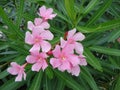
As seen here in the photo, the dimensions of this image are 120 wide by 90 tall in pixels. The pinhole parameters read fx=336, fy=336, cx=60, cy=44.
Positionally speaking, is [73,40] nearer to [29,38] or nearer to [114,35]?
[29,38]

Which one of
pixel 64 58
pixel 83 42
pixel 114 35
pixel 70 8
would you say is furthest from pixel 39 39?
pixel 114 35

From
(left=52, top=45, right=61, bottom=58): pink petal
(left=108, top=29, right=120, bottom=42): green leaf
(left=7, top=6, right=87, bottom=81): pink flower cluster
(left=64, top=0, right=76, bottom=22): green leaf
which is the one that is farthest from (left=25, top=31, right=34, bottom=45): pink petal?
(left=108, top=29, right=120, bottom=42): green leaf

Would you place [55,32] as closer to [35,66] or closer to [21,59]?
[21,59]

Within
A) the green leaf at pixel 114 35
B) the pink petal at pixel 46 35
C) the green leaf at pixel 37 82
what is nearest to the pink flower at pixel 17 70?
the pink petal at pixel 46 35

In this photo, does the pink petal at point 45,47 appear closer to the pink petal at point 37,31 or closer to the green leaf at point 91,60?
the pink petal at point 37,31

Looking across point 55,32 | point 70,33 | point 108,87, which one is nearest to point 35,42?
point 70,33

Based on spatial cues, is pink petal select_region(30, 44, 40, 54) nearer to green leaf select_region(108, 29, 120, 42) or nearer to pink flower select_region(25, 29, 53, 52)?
pink flower select_region(25, 29, 53, 52)
